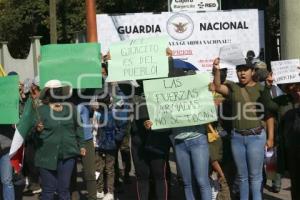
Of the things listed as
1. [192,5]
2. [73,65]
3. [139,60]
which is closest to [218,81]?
[139,60]

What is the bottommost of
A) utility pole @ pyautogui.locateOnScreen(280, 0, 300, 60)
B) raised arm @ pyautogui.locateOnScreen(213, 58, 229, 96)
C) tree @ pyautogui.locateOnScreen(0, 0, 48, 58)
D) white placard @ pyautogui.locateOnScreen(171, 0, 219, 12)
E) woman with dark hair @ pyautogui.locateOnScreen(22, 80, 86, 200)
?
woman with dark hair @ pyautogui.locateOnScreen(22, 80, 86, 200)

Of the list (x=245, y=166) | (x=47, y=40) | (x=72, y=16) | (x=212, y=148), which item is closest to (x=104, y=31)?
(x=212, y=148)

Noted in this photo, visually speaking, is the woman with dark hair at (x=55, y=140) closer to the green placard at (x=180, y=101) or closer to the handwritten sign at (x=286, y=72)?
the green placard at (x=180, y=101)

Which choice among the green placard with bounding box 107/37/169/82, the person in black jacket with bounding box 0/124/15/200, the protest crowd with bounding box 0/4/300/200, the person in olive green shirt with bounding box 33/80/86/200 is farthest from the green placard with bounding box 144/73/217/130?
the person in black jacket with bounding box 0/124/15/200

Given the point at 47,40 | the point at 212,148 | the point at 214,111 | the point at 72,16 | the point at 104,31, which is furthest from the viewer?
the point at 47,40

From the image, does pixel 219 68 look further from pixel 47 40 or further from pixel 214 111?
pixel 47 40

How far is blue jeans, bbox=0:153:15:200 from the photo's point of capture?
23.5 ft

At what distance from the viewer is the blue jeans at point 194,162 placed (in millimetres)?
6543

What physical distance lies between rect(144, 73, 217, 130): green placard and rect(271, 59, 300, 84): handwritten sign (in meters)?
0.76

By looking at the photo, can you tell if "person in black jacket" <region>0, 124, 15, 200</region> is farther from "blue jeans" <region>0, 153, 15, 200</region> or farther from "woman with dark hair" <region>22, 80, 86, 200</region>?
"woman with dark hair" <region>22, 80, 86, 200</region>

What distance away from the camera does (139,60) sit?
703 centimetres

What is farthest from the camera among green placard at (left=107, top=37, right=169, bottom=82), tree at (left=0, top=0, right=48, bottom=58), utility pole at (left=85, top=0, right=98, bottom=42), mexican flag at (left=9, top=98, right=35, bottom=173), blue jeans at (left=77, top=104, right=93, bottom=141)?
tree at (left=0, top=0, right=48, bottom=58)

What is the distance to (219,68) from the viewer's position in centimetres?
657

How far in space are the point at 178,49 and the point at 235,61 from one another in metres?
3.86
